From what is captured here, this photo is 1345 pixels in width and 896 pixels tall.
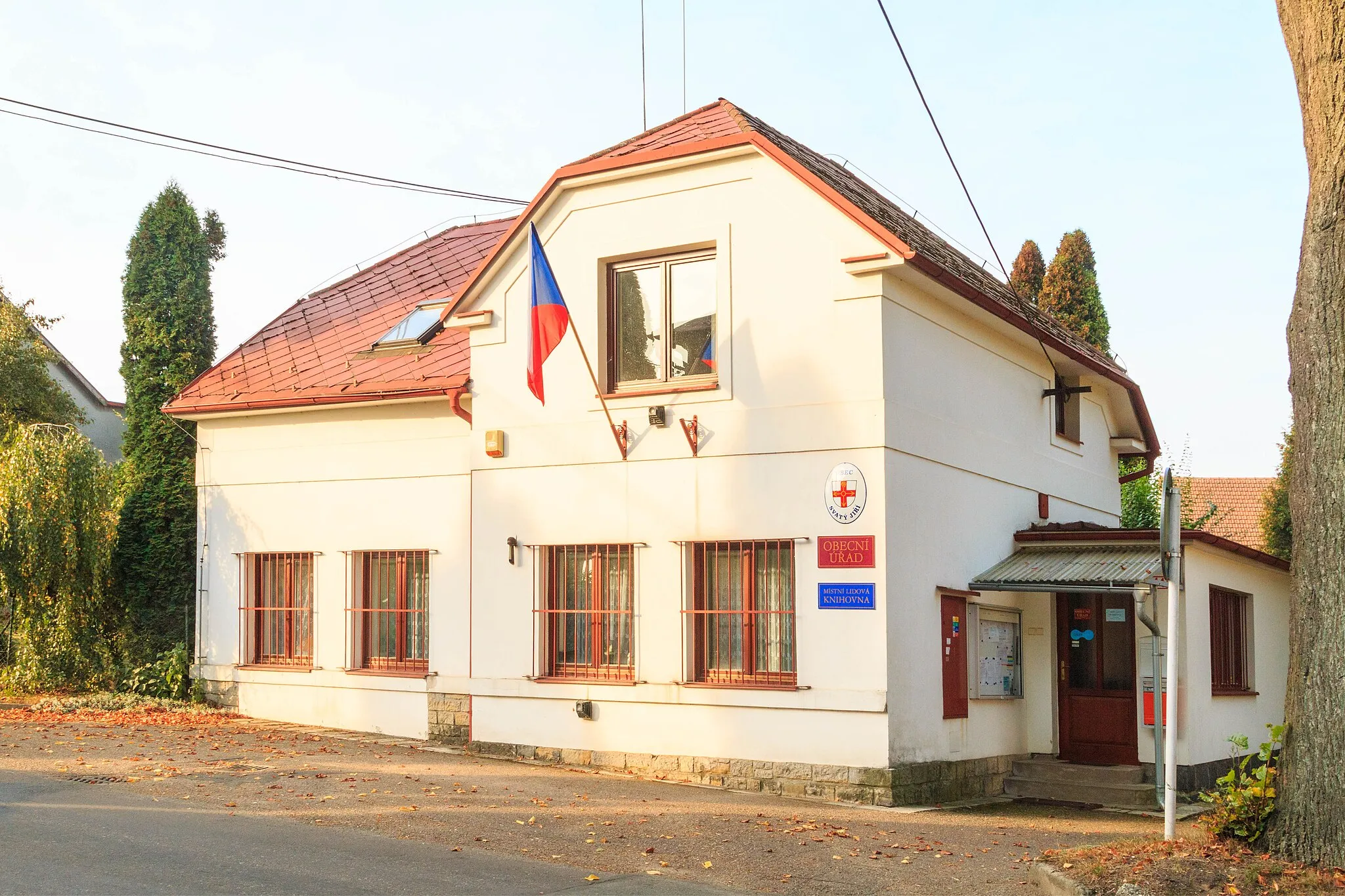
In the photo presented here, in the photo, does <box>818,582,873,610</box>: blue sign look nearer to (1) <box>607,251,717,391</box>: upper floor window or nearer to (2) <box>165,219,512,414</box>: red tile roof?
(1) <box>607,251,717,391</box>: upper floor window

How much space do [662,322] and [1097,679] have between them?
6.85m

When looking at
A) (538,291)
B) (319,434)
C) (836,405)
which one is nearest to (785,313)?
(836,405)

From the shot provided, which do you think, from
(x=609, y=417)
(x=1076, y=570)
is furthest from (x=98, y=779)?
(x=1076, y=570)

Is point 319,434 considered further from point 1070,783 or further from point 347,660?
point 1070,783

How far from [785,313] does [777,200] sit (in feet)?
3.88

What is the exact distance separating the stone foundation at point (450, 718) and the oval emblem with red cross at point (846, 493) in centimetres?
524

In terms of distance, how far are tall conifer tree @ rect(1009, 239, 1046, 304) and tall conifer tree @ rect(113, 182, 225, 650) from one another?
2187cm

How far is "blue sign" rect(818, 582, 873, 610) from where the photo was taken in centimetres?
1277

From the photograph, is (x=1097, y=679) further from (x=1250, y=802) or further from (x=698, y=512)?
(x=1250, y=802)

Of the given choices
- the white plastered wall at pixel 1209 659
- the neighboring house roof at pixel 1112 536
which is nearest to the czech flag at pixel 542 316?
the neighboring house roof at pixel 1112 536

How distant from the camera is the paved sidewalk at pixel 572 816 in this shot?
31.1ft

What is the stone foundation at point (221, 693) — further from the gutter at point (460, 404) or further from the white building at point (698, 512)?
the gutter at point (460, 404)

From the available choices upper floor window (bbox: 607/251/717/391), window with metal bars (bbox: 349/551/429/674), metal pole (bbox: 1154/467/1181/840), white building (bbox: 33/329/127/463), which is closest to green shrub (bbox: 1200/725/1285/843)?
metal pole (bbox: 1154/467/1181/840)

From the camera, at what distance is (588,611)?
14461 mm
